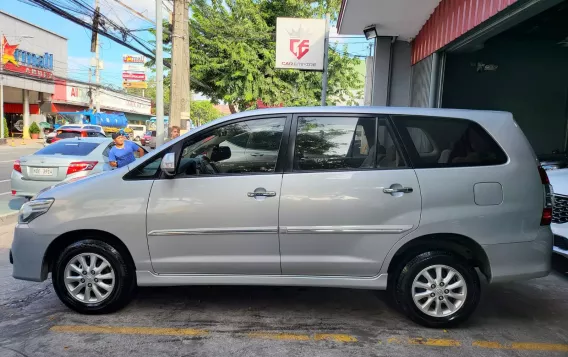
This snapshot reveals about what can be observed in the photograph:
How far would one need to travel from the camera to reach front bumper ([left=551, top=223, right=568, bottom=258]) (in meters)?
4.63

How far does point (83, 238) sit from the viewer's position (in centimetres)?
382

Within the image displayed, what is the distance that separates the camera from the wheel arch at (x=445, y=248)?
12.0 ft

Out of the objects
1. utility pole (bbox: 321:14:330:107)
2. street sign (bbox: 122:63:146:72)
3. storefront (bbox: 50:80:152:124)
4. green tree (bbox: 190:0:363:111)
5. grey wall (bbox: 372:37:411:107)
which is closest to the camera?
grey wall (bbox: 372:37:411:107)

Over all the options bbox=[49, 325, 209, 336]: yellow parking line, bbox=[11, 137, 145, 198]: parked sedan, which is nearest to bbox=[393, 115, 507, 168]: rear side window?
bbox=[49, 325, 209, 336]: yellow parking line

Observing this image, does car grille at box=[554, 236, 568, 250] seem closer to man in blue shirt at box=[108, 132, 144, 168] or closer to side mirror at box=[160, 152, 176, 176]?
side mirror at box=[160, 152, 176, 176]

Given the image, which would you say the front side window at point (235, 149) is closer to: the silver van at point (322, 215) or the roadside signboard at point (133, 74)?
the silver van at point (322, 215)

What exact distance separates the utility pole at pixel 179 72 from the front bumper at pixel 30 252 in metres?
6.85

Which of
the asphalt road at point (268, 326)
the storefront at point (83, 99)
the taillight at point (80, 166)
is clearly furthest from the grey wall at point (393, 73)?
the storefront at point (83, 99)

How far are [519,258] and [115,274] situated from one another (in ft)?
10.9

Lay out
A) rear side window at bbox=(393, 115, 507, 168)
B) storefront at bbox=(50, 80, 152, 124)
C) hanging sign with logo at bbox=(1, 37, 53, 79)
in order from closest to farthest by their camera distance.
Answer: rear side window at bbox=(393, 115, 507, 168), hanging sign with logo at bbox=(1, 37, 53, 79), storefront at bbox=(50, 80, 152, 124)

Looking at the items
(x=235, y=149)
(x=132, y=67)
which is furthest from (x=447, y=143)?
(x=132, y=67)

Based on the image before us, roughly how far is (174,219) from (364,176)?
5.20ft

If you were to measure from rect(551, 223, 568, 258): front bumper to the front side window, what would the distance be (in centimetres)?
318

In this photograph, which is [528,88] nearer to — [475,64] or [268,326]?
[475,64]
